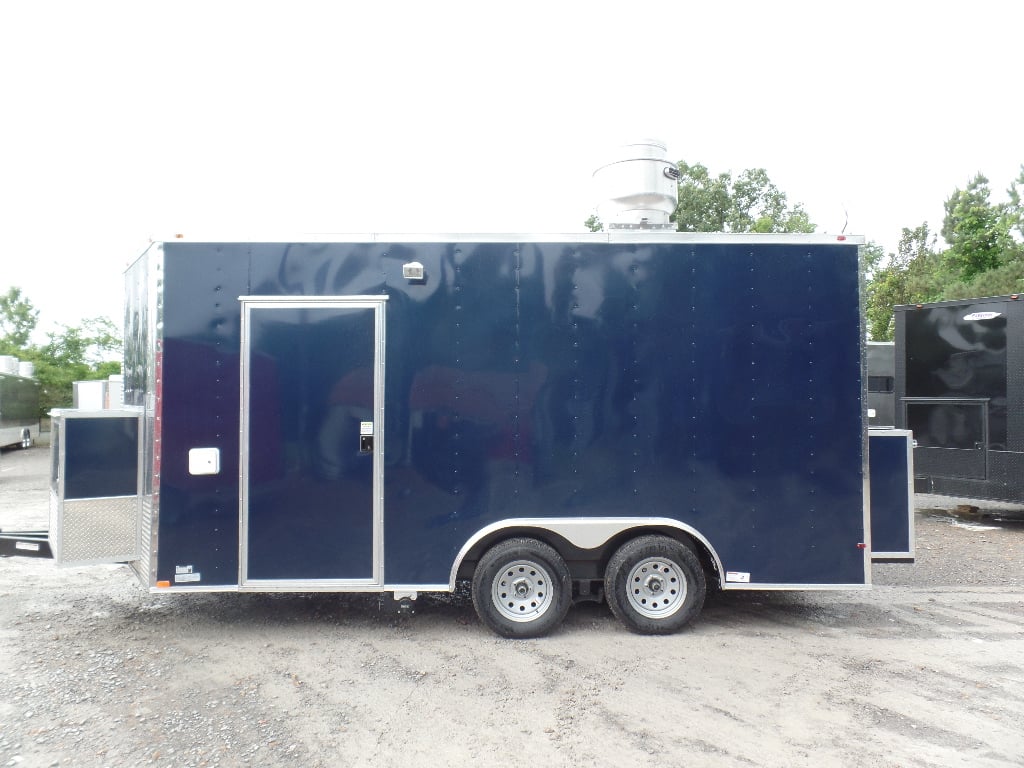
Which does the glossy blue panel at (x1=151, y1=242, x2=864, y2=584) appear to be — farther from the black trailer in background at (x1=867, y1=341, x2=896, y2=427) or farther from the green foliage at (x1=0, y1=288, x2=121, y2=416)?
the green foliage at (x1=0, y1=288, x2=121, y2=416)

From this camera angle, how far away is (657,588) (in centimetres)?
512

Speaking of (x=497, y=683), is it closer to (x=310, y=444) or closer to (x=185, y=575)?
(x=310, y=444)

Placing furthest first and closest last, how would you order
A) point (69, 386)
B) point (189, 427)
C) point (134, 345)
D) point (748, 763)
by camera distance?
point (69, 386), point (134, 345), point (189, 427), point (748, 763)

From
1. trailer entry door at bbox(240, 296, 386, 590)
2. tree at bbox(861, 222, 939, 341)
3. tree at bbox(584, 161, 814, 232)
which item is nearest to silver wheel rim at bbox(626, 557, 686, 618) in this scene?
trailer entry door at bbox(240, 296, 386, 590)

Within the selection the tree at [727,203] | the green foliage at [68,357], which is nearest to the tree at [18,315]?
the green foliage at [68,357]

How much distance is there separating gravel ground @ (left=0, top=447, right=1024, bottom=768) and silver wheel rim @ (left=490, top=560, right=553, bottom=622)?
209 mm

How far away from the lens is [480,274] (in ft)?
16.4

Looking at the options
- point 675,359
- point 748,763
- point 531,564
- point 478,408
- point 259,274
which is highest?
point 259,274

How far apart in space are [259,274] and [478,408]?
5.84 ft

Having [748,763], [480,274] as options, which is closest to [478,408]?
[480,274]

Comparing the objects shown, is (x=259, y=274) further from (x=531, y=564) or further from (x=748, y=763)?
(x=748, y=763)

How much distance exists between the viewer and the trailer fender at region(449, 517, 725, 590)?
4.93m

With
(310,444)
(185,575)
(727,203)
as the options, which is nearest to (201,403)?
(310,444)

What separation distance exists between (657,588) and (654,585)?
1.3 inches
